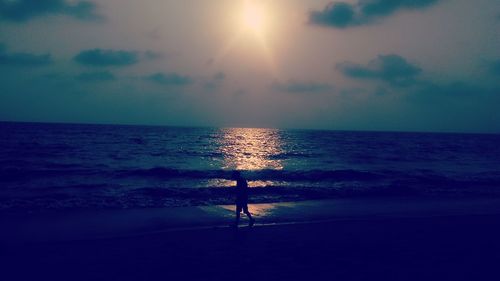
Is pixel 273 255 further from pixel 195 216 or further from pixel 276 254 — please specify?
pixel 195 216

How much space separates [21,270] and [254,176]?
2409cm

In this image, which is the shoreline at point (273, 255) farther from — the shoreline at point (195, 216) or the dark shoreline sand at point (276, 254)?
the shoreline at point (195, 216)

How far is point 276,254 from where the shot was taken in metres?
9.62

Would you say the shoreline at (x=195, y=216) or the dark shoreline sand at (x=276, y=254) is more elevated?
the dark shoreline sand at (x=276, y=254)

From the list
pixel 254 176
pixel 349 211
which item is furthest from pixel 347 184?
pixel 349 211

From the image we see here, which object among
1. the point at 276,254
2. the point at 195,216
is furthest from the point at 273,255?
the point at 195,216

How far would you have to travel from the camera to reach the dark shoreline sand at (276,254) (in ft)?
27.1

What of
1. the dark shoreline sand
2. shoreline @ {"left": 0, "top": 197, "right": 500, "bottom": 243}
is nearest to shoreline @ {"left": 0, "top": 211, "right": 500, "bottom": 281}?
the dark shoreline sand

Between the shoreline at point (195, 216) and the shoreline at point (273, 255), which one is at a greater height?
the shoreline at point (273, 255)

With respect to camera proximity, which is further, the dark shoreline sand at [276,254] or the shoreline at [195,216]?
the shoreline at [195,216]

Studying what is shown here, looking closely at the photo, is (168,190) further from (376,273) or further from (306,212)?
(376,273)

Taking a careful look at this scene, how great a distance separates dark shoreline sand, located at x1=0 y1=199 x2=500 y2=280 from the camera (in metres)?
8.27

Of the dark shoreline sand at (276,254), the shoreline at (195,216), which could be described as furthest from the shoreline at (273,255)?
the shoreline at (195,216)

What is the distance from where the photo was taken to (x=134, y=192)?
22078 mm
